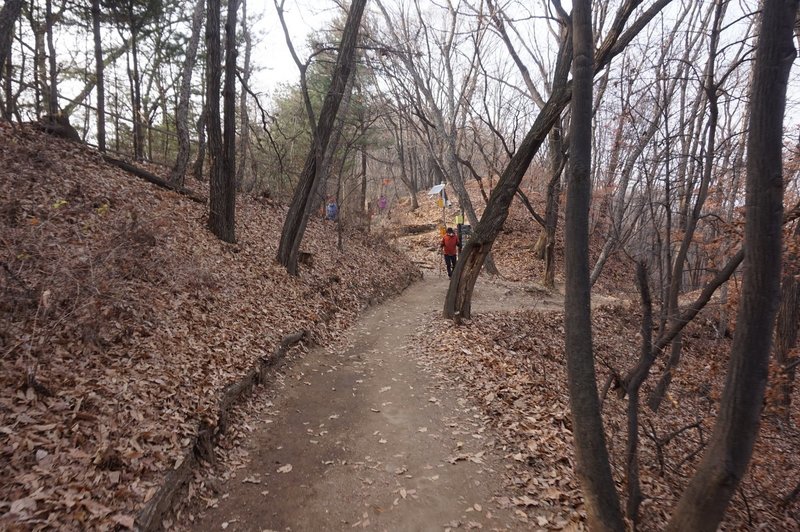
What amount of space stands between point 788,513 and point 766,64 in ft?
20.3

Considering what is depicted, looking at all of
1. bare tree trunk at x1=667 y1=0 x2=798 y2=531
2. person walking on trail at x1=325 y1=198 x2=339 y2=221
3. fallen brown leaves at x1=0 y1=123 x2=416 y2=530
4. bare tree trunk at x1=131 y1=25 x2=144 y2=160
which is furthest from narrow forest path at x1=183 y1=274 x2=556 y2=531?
person walking on trail at x1=325 y1=198 x2=339 y2=221

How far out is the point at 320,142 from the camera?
10016mm

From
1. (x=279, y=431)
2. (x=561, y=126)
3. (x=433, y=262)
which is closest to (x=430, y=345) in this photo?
(x=279, y=431)

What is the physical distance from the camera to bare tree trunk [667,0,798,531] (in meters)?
2.82

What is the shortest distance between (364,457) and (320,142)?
7.27m

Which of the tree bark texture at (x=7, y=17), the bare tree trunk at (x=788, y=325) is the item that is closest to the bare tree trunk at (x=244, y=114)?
the tree bark texture at (x=7, y=17)

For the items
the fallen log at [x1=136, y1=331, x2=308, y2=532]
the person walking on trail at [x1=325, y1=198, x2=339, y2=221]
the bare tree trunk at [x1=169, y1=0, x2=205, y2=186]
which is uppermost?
the bare tree trunk at [x1=169, y1=0, x2=205, y2=186]

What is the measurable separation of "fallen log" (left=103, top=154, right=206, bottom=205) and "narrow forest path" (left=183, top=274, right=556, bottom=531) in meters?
6.13

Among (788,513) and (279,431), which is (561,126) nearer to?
(788,513)

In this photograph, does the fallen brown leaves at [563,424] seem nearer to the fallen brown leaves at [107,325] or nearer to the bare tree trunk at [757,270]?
the bare tree trunk at [757,270]

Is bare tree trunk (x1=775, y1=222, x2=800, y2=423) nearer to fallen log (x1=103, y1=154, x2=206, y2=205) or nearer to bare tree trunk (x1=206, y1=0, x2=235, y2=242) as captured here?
bare tree trunk (x1=206, y1=0, x2=235, y2=242)

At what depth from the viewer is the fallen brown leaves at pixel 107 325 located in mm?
3428

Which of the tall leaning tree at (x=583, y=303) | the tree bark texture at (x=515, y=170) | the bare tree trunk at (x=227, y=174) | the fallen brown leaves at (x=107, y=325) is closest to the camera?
the fallen brown leaves at (x=107, y=325)

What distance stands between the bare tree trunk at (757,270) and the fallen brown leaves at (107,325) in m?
4.37
